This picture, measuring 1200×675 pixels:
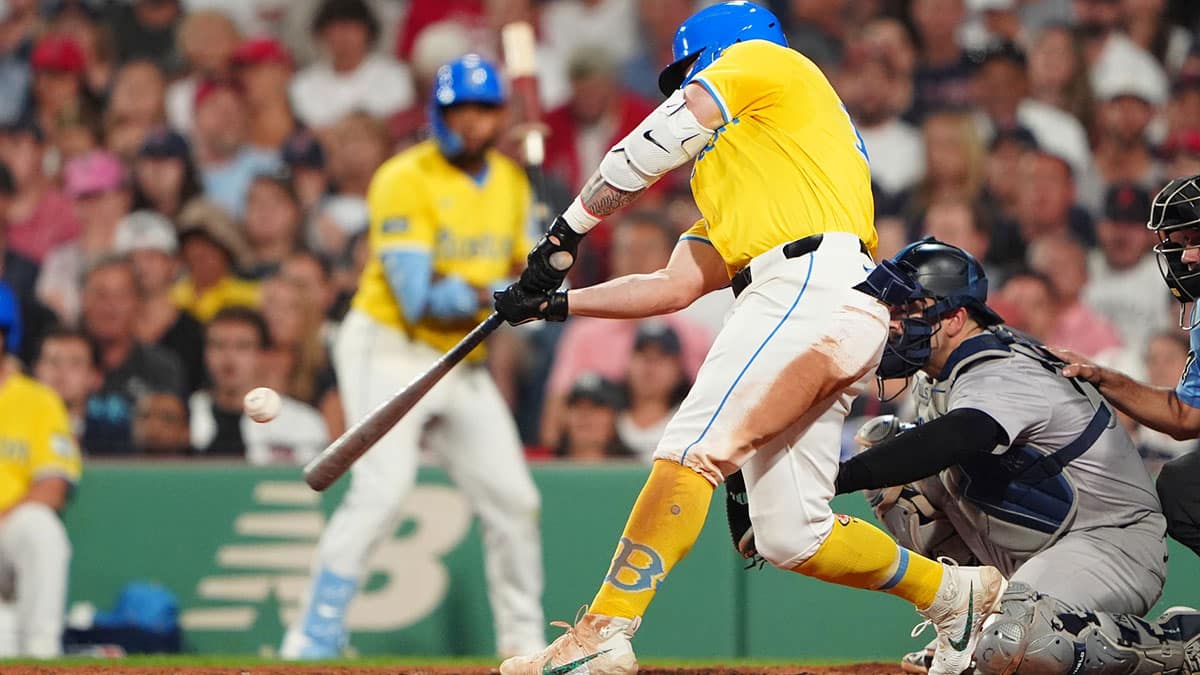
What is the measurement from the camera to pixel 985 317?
501 cm

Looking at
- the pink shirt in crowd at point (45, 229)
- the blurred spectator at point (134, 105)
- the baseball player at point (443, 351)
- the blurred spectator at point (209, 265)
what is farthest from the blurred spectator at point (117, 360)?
the baseball player at point (443, 351)

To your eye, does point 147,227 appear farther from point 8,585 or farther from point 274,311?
point 8,585

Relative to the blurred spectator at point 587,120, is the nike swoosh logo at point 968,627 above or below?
below

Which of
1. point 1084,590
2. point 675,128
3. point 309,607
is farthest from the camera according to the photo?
point 309,607

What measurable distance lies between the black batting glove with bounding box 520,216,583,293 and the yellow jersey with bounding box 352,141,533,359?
8.66ft

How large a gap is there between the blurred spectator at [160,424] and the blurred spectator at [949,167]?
162 inches

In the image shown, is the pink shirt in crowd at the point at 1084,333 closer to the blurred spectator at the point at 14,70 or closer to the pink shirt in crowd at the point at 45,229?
the pink shirt in crowd at the point at 45,229

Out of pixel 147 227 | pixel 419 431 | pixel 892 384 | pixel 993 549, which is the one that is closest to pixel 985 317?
Answer: pixel 993 549

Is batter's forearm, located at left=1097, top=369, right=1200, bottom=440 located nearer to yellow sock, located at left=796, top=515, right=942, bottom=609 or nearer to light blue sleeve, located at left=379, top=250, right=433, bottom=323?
yellow sock, located at left=796, top=515, right=942, bottom=609

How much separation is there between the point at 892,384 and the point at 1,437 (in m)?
4.15

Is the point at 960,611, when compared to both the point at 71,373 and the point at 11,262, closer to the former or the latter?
the point at 71,373

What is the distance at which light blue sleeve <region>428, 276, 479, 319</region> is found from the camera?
23.2 feet

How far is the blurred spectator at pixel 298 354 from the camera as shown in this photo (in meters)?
→ 8.72

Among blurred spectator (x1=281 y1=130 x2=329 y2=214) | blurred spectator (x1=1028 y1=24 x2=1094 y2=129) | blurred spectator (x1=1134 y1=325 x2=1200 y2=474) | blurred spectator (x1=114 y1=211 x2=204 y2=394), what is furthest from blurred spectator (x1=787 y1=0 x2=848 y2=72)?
blurred spectator (x1=114 y1=211 x2=204 y2=394)
